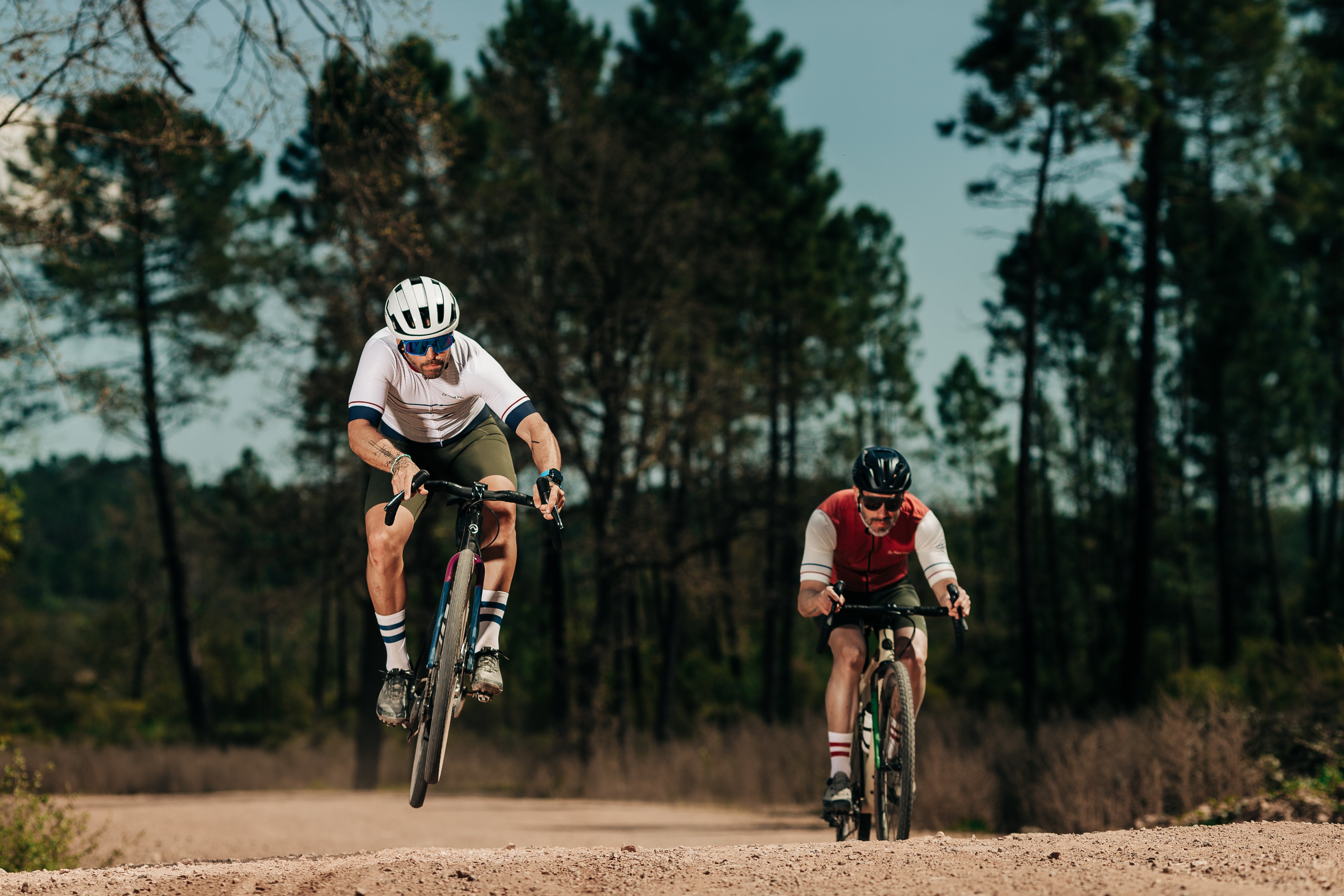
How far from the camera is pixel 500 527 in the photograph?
20.8 feet

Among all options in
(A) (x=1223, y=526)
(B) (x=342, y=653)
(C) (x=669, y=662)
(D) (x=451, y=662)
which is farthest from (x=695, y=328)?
(B) (x=342, y=653)

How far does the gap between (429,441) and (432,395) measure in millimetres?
302

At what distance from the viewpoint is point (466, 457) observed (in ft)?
20.4

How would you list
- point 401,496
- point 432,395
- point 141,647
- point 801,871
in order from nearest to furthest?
point 801,871, point 401,496, point 432,395, point 141,647

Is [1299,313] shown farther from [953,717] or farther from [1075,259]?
[953,717]

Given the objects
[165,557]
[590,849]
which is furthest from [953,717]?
[165,557]

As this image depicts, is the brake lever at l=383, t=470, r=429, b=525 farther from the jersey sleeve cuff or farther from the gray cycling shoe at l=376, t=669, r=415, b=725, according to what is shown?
the jersey sleeve cuff

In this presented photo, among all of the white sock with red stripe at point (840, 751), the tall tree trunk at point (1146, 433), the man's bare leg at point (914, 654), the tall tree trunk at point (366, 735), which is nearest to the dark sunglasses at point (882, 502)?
the man's bare leg at point (914, 654)

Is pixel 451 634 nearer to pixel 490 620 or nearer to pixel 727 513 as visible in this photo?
pixel 490 620

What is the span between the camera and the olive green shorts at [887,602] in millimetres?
7105

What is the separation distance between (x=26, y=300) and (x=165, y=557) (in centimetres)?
2286

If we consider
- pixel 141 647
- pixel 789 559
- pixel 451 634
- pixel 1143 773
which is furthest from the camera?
pixel 141 647

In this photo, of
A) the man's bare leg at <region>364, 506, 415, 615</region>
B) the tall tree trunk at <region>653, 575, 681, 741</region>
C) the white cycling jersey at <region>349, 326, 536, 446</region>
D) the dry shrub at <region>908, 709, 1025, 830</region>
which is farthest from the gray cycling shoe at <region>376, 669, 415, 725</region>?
the tall tree trunk at <region>653, 575, 681, 741</region>

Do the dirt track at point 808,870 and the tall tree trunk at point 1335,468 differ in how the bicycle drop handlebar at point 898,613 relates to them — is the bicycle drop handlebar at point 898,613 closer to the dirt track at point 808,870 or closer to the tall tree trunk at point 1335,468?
the dirt track at point 808,870
